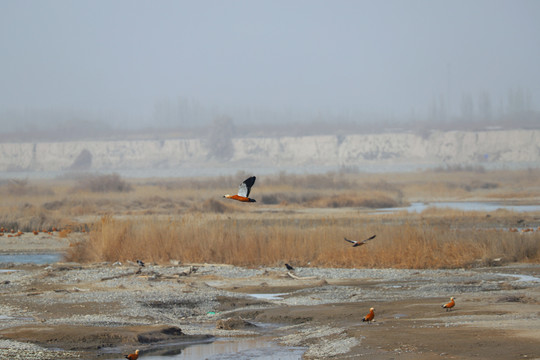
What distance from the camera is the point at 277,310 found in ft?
63.5

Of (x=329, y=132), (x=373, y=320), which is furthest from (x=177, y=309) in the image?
(x=329, y=132)

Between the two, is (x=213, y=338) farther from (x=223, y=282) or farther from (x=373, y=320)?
(x=223, y=282)

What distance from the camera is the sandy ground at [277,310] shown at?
46.7 ft

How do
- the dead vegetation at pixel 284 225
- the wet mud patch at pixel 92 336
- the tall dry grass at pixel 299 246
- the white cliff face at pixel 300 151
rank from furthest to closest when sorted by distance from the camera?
the white cliff face at pixel 300 151 < the dead vegetation at pixel 284 225 < the tall dry grass at pixel 299 246 < the wet mud patch at pixel 92 336

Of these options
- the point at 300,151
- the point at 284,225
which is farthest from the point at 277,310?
the point at 300,151

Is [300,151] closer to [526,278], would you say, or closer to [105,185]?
[105,185]

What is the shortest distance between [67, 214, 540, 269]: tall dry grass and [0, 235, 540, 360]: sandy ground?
3.66 feet

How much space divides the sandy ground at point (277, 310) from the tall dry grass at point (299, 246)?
3.66 ft

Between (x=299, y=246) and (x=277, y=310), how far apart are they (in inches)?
389

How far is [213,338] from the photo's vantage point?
16375 mm

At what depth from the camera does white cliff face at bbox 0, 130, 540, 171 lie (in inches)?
6722

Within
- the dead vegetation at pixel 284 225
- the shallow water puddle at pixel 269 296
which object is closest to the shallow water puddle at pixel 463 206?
the dead vegetation at pixel 284 225

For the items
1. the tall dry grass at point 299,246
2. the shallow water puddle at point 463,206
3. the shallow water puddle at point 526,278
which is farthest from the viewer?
the shallow water puddle at point 463,206

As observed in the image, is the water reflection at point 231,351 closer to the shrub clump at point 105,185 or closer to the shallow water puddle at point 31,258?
the shallow water puddle at point 31,258
